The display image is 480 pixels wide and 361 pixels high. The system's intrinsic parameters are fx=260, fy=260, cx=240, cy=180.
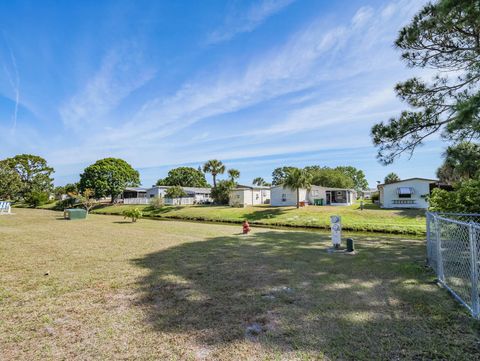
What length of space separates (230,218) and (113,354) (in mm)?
22283

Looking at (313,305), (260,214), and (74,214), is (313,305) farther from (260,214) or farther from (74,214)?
(260,214)

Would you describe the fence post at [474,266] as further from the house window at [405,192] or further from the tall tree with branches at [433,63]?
the house window at [405,192]

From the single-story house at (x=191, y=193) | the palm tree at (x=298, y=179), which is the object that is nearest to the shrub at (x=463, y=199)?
the palm tree at (x=298, y=179)

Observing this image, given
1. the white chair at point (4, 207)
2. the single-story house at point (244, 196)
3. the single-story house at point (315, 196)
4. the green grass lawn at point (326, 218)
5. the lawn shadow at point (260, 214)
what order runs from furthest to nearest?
1. the single-story house at point (244, 196)
2. the single-story house at point (315, 196)
3. the lawn shadow at point (260, 214)
4. the white chair at point (4, 207)
5. the green grass lawn at point (326, 218)

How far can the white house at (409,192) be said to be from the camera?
2745 centimetres

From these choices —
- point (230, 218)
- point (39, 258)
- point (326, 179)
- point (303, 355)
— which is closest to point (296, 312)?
point (303, 355)

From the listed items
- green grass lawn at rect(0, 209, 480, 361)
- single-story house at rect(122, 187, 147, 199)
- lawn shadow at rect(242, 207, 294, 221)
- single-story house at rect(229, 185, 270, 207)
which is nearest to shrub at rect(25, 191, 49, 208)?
single-story house at rect(122, 187, 147, 199)

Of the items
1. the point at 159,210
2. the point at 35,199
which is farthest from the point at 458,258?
the point at 35,199

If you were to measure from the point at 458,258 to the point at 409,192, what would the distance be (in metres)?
26.2

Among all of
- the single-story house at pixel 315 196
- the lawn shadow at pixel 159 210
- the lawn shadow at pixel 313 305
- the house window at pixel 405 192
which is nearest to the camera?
the lawn shadow at pixel 313 305

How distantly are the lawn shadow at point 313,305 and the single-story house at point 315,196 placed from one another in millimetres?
27198

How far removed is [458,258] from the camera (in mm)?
5258

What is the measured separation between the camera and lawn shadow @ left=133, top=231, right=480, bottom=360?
9.77ft

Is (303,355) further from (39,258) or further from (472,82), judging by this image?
(472,82)
